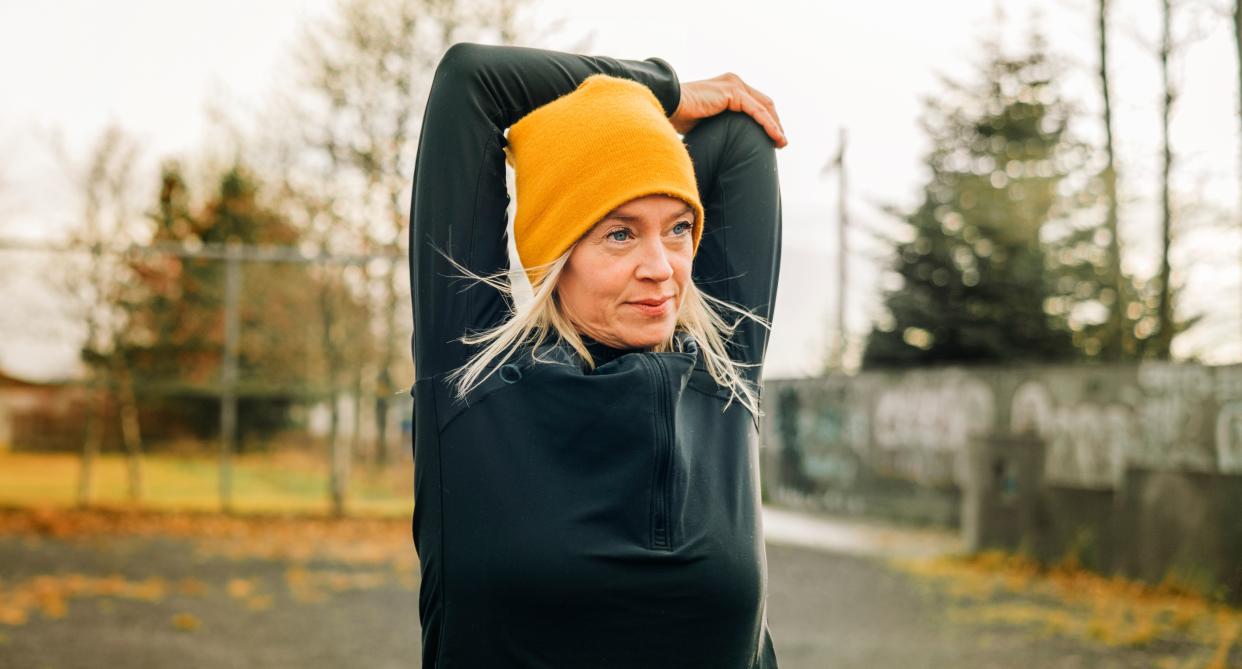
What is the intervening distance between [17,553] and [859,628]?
21.7 ft

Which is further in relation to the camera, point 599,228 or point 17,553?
point 17,553

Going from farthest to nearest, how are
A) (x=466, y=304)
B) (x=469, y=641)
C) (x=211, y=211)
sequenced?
(x=211, y=211) → (x=466, y=304) → (x=469, y=641)

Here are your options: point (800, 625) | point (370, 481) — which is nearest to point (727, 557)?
point (800, 625)

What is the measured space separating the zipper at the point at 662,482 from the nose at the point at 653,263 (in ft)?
0.50

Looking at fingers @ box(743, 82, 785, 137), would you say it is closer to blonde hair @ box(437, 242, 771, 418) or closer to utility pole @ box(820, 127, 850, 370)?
blonde hair @ box(437, 242, 771, 418)

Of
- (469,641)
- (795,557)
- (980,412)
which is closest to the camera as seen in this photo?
(469,641)

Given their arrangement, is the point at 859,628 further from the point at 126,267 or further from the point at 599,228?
the point at 126,267

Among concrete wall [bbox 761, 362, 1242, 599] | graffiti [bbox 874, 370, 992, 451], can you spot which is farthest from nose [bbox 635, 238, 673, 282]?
graffiti [bbox 874, 370, 992, 451]

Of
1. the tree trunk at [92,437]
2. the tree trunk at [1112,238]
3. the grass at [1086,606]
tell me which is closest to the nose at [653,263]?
the grass at [1086,606]

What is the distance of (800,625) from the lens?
6.84 m

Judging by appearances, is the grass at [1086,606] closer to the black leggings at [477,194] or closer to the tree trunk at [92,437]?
the black leggings at [477,194]

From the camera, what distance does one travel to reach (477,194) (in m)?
1.50

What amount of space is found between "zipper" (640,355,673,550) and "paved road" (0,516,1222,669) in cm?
453

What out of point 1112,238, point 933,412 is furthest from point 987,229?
point 933,412
